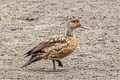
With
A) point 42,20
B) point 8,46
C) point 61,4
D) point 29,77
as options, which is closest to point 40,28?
point 42,20

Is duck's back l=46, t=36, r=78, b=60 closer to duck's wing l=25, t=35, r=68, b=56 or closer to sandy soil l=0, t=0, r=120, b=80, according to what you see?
duck's wing l=25, t=35, r=68, b=56

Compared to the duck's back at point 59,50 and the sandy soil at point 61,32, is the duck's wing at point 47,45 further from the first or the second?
the sandy soil at point 61,32

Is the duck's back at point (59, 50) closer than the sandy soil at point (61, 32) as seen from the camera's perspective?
No

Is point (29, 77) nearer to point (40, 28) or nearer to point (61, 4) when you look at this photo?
point (40, 28)

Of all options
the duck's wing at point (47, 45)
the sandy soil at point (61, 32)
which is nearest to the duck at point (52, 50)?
the duck's wing at point (47, 45)

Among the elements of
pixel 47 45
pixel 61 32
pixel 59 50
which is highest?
pixel 47 45

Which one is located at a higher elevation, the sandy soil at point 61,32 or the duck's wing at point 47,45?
the duck's wing at point 47,45

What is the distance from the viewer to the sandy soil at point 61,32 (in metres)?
9.96

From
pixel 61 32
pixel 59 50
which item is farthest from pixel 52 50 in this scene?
pixel 61 32

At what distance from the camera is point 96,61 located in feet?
35.7

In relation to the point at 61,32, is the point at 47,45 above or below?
above

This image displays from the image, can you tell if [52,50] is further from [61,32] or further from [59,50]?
[61,32]

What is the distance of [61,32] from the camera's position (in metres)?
13.3

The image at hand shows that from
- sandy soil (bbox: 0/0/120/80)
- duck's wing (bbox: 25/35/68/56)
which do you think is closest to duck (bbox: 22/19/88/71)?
duck's wing (bbox: 25/35/68/56)
